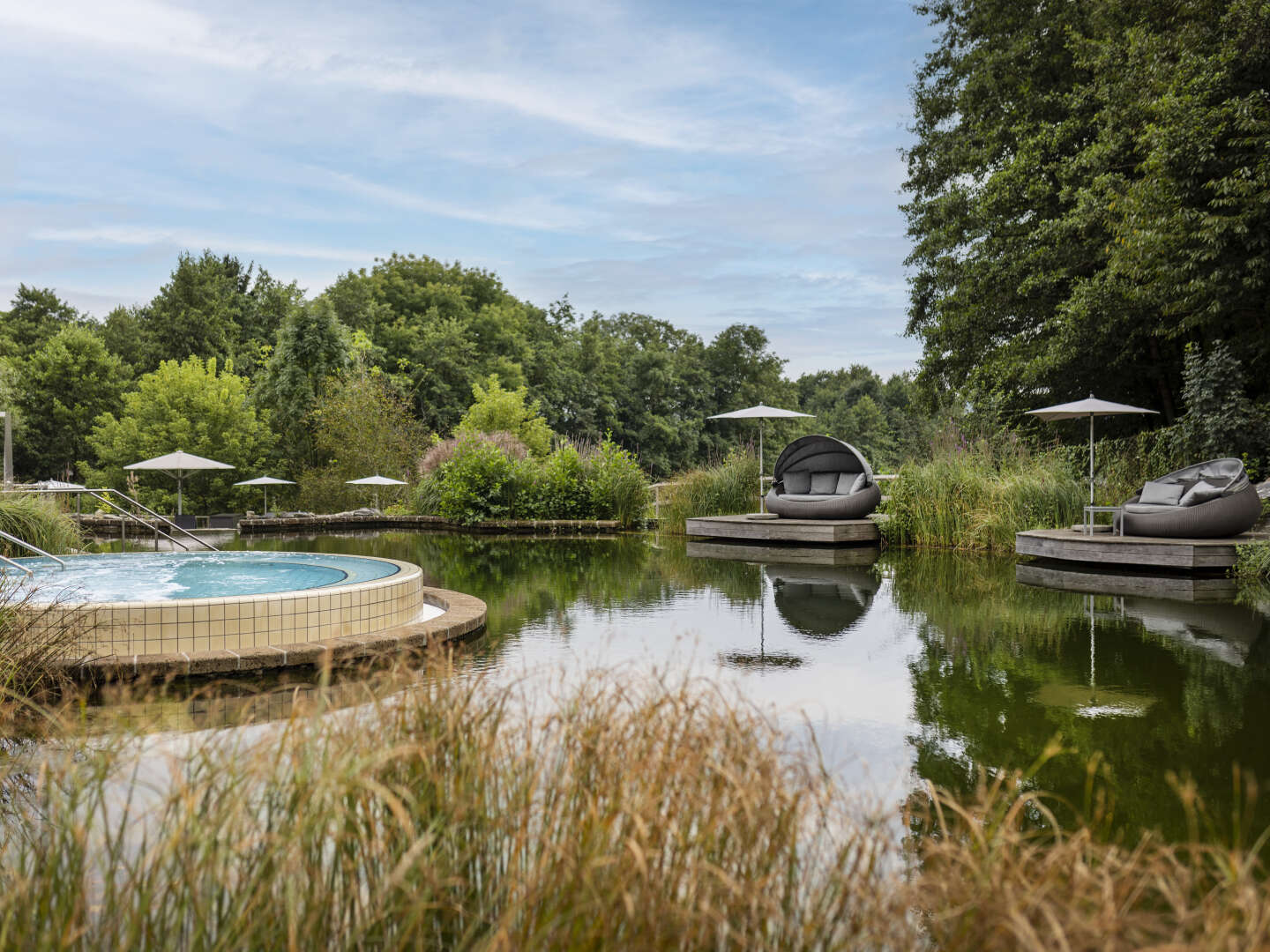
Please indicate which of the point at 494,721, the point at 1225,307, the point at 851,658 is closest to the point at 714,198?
the point at 1225,307

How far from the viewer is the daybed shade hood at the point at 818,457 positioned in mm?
13219

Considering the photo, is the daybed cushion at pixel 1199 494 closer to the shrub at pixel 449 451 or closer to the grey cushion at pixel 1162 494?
the grey cushion at pixel 1162 494

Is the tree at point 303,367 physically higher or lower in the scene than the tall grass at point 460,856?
higher

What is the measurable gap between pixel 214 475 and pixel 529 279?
23.0 meters

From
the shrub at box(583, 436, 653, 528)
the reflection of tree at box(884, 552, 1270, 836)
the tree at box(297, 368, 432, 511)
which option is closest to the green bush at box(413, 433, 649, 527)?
the shrub at box(583, 436, 653, 528)

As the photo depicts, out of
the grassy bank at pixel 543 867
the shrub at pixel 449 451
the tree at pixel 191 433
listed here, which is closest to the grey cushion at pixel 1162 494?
the grassy bank at pixel 543 867

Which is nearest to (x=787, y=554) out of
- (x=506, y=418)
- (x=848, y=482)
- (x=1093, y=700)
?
(x=848, y=482)

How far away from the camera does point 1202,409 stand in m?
11.2

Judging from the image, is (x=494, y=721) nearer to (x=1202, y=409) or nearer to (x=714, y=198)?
(x=1202, y=409)

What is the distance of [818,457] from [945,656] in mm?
8364

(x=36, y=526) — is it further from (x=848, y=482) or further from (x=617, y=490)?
(x=848, y=482)

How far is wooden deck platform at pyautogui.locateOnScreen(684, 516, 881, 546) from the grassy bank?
32.2 feet

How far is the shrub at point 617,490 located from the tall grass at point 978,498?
4.77m

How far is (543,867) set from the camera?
1665 millimetres
